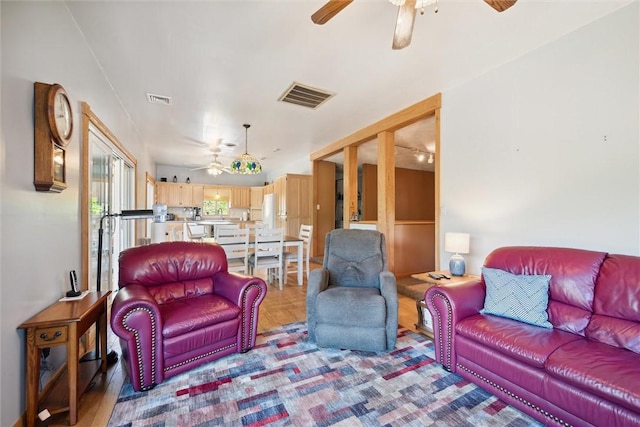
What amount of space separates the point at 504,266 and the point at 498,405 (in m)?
1.01

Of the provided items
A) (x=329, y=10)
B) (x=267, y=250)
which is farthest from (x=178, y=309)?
(x=329, y=10)

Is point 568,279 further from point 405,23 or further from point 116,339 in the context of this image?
point 116,339

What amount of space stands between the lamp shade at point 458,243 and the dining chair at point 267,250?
2.31 meters

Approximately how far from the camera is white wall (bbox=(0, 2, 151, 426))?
1327 millimetres

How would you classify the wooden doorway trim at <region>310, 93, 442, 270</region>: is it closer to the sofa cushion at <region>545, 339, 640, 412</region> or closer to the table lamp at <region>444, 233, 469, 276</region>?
the table lamp at <region>444, 233, 469, 276</region>

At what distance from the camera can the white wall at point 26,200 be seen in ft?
4.35

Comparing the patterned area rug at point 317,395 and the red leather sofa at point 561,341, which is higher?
the red leather sofa at point 561,341

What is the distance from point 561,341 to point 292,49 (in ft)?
9.64

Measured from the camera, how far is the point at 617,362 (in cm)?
136

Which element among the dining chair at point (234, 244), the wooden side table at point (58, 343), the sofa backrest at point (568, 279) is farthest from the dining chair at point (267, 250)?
the sofa backrest at point (568, 279)

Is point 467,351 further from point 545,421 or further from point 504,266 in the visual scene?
point 504,266

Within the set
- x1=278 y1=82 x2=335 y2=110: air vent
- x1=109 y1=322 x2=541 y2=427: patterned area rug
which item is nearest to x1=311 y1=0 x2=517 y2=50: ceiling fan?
x1=278 y1=82 x2=335 y2=110: air vent

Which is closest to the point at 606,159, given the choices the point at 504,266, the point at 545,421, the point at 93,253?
the point at 504,266

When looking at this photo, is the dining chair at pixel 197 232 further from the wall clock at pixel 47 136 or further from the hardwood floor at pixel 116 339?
the wall clock at pixel 47 136
